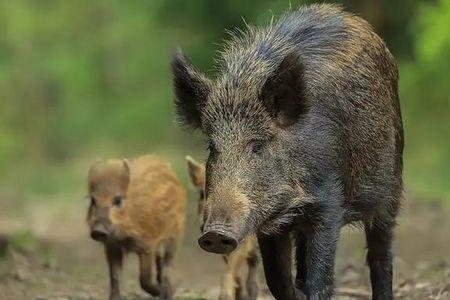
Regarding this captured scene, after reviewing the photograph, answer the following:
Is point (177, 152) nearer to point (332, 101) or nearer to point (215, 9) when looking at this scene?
point (215, 9)

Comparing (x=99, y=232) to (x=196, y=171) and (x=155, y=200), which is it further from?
(x=155, y=200)

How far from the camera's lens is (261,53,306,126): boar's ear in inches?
235

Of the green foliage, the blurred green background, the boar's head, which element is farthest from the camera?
the blurred green background

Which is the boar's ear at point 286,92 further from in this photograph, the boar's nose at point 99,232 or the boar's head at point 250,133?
the boar's nose at point 99,232

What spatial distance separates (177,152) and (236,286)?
22.2m

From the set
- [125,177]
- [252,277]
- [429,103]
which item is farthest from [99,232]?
[429,103]

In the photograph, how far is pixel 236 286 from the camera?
324 inches

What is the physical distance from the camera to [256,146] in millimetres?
5965

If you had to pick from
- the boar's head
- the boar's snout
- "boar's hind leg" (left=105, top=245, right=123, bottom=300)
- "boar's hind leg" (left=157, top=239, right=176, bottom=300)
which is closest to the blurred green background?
"boar's hind leg" (left=157, top=239, right=176, bottom=300)

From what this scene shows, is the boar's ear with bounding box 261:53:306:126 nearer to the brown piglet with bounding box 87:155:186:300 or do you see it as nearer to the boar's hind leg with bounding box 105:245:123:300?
the brown piglet with bounding box 87:155:186:300

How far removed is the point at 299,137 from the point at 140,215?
3.35 m

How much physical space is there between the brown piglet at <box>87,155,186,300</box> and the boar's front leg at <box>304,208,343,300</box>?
103 inches

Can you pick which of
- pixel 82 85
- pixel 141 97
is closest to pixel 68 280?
pixel 141 97

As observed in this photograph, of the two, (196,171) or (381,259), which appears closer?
(381,259)
